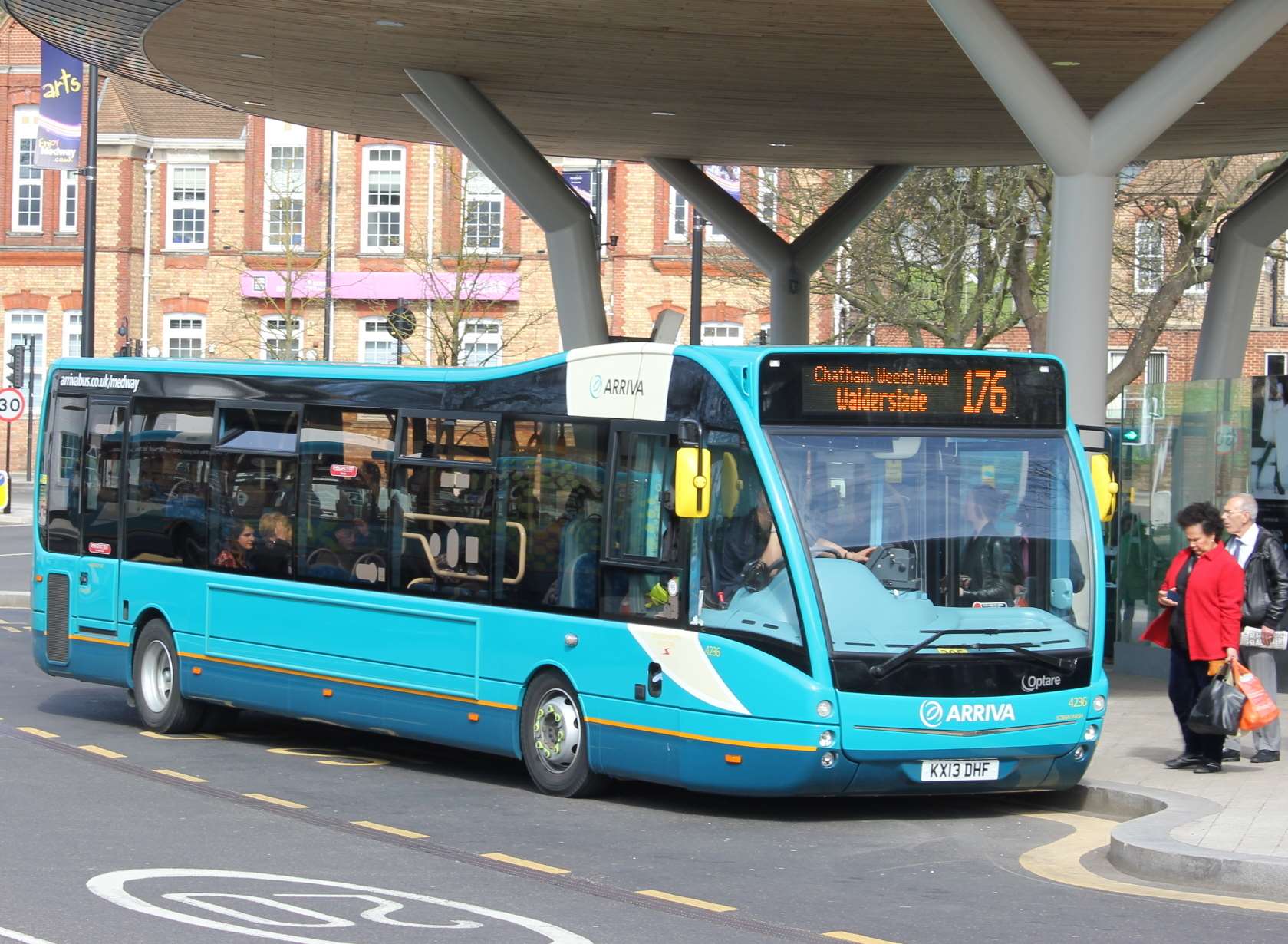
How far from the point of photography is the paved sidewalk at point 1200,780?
32.9 ft

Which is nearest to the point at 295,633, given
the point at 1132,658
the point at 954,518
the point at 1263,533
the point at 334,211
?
the point at 954,518

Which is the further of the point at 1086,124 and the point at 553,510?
the point at 1086,124

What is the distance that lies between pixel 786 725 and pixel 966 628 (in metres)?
1.19

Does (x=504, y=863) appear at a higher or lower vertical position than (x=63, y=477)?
lower

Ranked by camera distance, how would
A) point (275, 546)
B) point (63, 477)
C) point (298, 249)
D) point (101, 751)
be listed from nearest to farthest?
point (101, 751) < point (275, 546) < point (63, 477) < point (298, 249)

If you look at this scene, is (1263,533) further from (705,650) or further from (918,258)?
(918,258)

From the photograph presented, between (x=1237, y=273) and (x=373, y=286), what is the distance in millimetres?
39632

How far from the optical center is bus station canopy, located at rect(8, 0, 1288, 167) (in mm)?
17516

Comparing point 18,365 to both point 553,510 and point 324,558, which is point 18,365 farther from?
point 553,510

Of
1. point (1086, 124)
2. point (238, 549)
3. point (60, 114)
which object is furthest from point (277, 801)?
point (60, 114)

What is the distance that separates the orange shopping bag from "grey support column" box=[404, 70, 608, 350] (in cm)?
980

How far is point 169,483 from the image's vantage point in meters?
15.5

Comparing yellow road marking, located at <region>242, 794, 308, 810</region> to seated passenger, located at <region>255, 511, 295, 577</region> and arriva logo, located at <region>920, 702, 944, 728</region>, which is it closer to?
seated passenger, located at <region>255, 511, 295, 577</region>

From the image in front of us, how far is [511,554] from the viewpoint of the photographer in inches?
498
